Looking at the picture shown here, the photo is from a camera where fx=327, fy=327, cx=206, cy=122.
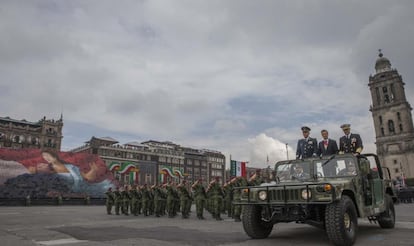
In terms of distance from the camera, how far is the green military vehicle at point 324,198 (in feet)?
20.1

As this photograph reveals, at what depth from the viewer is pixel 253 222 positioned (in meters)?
7.13

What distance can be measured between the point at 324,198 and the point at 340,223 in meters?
0.50

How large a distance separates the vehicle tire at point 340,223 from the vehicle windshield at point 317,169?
1241 millimetres

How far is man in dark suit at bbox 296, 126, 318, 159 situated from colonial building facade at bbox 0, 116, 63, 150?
91.6 m

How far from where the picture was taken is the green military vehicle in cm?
613

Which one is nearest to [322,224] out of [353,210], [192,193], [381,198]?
[353,210]

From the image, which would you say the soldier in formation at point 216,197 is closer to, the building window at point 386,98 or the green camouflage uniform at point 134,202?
the green camouflage uniform at point 134,202

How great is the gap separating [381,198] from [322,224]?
266cm

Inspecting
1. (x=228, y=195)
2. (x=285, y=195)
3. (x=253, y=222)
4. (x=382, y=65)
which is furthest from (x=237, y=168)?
(x=382, y=65)

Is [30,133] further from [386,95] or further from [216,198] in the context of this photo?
[386,95]

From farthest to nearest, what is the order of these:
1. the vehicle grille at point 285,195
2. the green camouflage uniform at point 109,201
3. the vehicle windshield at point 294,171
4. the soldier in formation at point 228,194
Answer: the green camouflage uniform at point 109,201, the soldier in formation at point 228,194, the vehicle windshield at point 294,171, the vehicle grille at point 285,195

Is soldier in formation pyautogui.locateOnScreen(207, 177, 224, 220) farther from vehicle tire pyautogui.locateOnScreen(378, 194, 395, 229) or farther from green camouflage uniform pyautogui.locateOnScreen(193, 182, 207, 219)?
vehicle tire pyautogui.locateOnScreen(378, 194, 395, 229)

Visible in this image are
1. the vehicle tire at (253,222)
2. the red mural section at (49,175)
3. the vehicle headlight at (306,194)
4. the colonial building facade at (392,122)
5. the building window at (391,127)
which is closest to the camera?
the vehicle headlight at (306,194)

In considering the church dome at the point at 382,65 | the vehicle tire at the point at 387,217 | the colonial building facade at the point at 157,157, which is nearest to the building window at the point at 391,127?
the church dome at the point at 382,65
